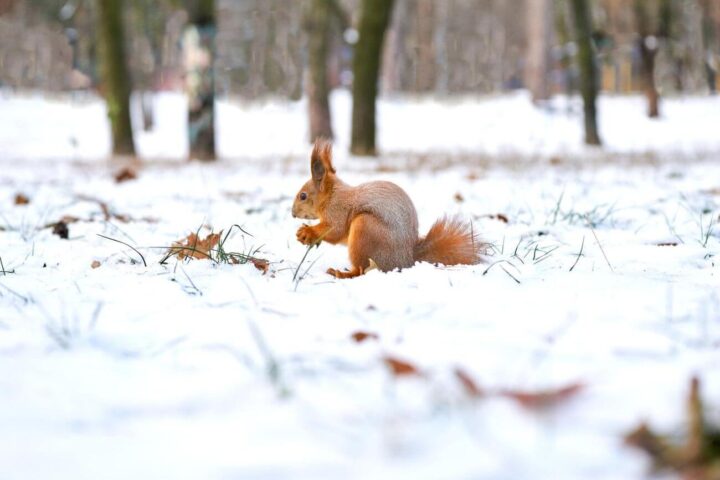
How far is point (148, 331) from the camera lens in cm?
185

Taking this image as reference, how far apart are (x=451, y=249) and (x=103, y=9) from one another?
33.4ft

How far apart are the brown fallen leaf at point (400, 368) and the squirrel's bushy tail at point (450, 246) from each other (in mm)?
1269

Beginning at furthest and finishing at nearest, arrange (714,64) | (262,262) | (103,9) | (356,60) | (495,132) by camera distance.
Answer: (714,64), (495,132), (103,9), (356,60), (262,262)

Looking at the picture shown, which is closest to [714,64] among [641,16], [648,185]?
[641,16]

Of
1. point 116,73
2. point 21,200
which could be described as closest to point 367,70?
point 116,73

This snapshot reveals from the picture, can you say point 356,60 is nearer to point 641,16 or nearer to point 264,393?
point 264,393

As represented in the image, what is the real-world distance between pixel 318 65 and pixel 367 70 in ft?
15.5

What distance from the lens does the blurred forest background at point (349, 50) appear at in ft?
33.5

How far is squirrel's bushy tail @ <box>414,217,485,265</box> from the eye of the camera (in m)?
2.72

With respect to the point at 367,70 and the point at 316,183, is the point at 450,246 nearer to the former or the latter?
the point at 316,183

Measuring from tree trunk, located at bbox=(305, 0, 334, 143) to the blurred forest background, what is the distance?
2 cm

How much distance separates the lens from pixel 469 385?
1338mm

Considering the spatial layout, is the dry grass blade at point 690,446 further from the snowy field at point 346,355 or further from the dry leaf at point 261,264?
the dry leaf at point 261,264

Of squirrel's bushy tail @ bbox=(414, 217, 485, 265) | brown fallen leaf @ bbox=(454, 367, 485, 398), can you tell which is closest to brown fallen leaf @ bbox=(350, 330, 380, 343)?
brown fallen leaf @ bbox=(454, 367, 485, 398)
